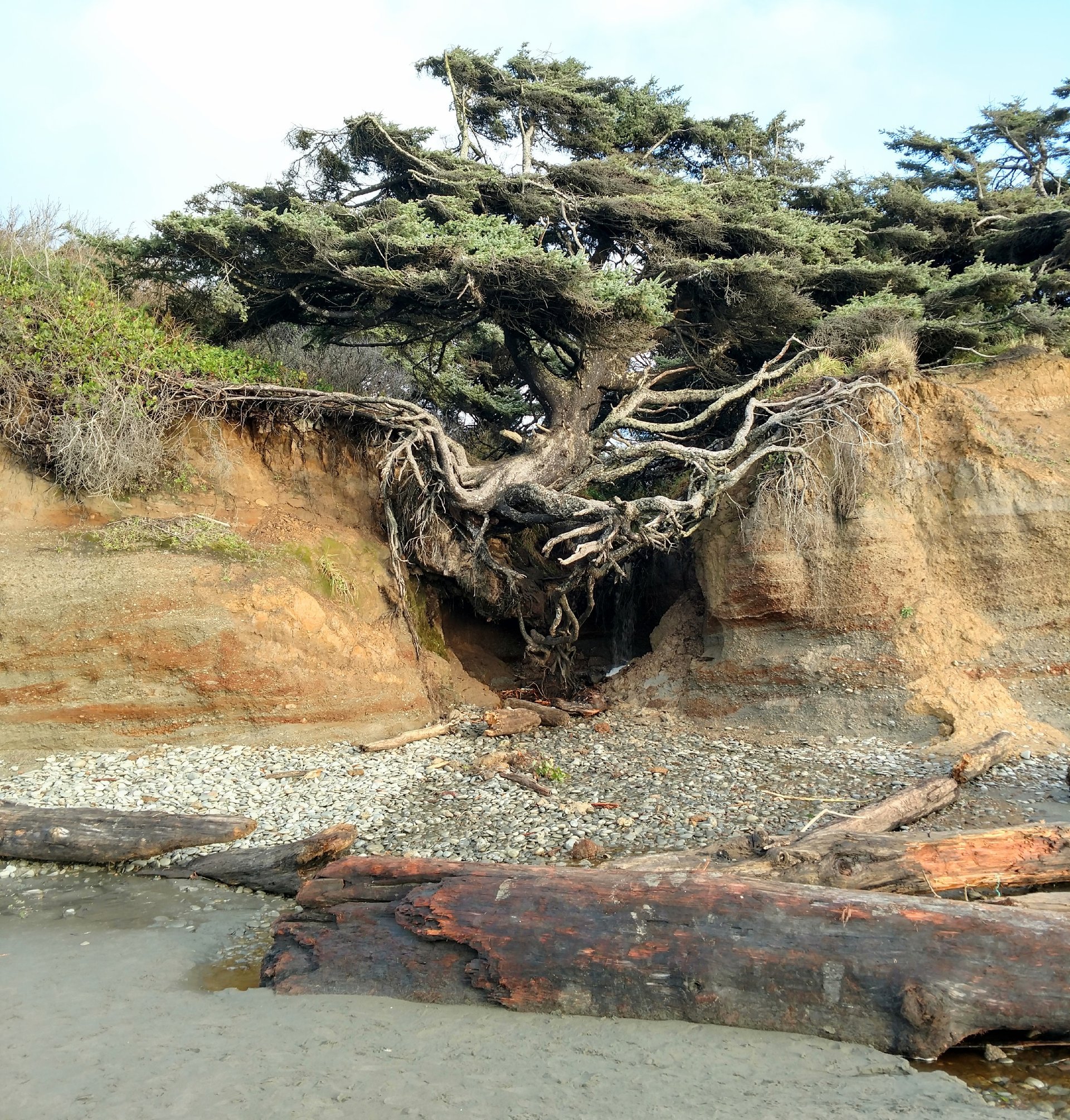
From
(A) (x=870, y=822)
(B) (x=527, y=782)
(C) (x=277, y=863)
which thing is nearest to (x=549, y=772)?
(B) (x=527, y=782)

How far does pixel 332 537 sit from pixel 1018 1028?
9942mm

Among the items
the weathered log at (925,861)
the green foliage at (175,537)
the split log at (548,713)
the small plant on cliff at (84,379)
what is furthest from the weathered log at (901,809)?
the small plant on cliff at (84,379)

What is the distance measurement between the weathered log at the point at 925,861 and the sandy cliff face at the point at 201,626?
628 centimetres

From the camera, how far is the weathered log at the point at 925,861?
582 cm

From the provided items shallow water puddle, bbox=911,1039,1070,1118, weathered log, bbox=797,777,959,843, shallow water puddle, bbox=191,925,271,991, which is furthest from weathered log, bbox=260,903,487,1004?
weathered log, bbox=797,777,959,843

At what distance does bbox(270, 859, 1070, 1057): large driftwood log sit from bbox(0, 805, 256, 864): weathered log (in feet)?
8.95

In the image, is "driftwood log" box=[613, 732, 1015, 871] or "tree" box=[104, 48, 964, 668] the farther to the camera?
"tree" box=[104, 48, 964, 668]

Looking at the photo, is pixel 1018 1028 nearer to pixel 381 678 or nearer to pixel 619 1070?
pixel 619 1070

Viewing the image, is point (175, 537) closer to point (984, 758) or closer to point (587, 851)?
point (587, 851)

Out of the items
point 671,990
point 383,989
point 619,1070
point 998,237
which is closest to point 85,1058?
point 383,989

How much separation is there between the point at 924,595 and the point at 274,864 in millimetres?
8744

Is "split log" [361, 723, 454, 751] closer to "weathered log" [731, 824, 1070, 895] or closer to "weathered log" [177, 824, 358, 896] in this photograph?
"weathered log" [177, 824, 358, 896]

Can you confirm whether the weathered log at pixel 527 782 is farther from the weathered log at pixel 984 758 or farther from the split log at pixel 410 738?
the weathered log at pixel 984 758

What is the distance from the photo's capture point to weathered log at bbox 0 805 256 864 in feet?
24.8
